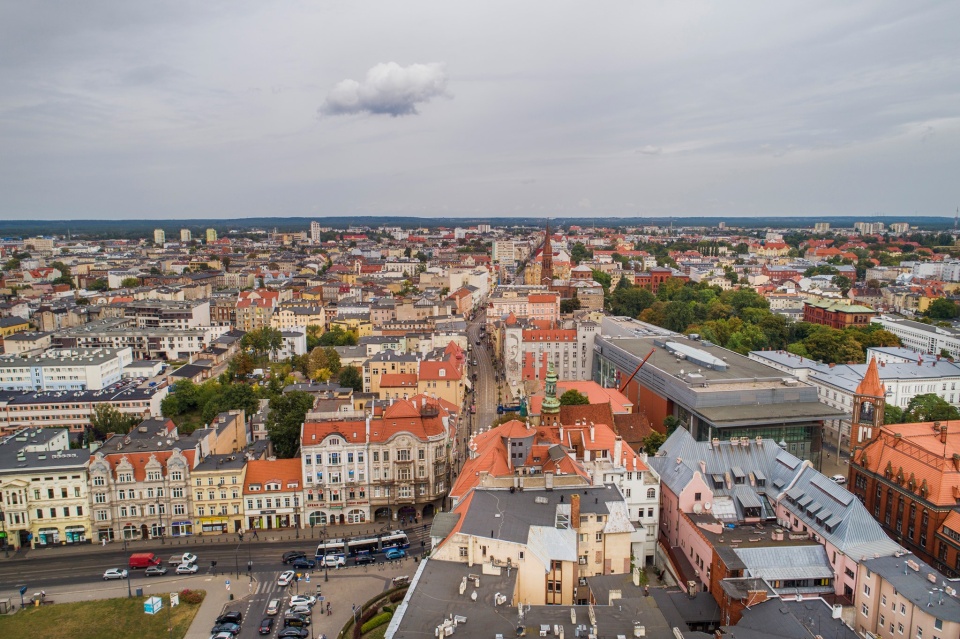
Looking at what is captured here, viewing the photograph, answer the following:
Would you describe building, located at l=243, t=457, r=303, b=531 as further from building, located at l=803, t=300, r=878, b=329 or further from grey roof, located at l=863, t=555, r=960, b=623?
building, located at l=803, t=300, r=878, b=329

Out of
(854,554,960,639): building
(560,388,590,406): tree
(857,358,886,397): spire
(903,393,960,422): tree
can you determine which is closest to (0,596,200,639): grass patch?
(560,388,590,406): tree

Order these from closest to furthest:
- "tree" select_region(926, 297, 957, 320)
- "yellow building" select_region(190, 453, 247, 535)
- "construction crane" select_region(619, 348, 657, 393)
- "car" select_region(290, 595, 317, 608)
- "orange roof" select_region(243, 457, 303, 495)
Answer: "car" select_region(290, 595, 317, 608), "yellow building" select_region(190, 453, 247, 535), "orange roof" select_region(243, 457, 303, 495), "construction crane" select_region(619, 348, 657, 393), "tree" select_region(926, 297, 957, 320)

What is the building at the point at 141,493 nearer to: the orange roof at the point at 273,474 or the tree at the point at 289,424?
the orange roof at the point at 273,474

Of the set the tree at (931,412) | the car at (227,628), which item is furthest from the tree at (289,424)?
the tree at (931,412)

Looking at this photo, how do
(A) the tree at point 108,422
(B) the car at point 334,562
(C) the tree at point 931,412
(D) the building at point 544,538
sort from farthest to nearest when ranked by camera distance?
1. (A) the tree at point 108,422
2. (C) the tree at point 931,412
3. (B) the car at point 334,562
4. (D) the building at point 544,538

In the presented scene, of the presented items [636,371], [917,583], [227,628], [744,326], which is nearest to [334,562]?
[227,628]
